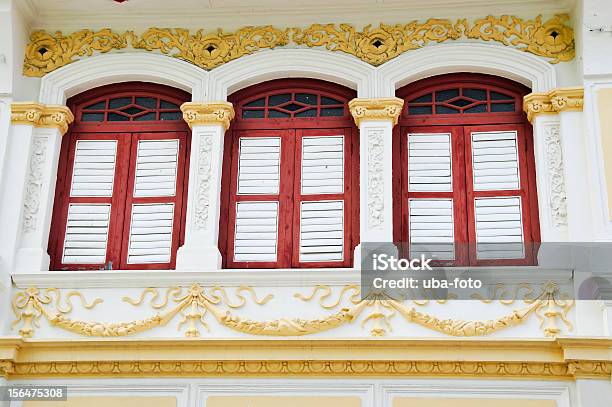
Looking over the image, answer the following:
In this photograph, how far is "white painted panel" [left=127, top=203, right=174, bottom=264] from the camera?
9.06 meters

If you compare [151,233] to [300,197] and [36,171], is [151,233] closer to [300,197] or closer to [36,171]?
[36,171]

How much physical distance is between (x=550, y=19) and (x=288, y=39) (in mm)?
2408

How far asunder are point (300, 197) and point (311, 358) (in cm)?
157

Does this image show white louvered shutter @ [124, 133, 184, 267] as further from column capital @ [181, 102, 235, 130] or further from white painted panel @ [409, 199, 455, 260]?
white painted panel @ [409, 199, 455, 260]

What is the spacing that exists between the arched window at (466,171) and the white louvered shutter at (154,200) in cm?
201

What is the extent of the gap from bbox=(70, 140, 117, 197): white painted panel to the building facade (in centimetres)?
2

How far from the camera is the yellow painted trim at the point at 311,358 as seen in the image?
8.10m

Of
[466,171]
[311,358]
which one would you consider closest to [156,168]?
[311,358]

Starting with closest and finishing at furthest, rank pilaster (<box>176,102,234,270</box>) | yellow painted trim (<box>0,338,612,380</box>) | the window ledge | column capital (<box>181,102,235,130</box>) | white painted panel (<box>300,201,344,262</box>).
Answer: yellow painted trim (<box>0,338,612,380</box>), the window ledge, pilaster (<box>176,102,234,270</box>), white painted panel (<box>300,201,344,262</box>), column capital (<box>181,102,235,130</box>)

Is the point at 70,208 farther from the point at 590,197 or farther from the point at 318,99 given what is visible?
the point at 590,197

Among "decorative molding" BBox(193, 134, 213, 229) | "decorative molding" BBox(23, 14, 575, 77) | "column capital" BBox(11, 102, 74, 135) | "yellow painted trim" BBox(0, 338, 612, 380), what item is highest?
"decorative molding" BBox(23, 14, 575, 77)

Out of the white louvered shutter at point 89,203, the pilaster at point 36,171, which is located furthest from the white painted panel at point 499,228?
the pilaster at point 36,171

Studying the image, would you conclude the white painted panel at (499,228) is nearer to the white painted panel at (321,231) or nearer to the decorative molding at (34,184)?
the white painted panel at (321,231)

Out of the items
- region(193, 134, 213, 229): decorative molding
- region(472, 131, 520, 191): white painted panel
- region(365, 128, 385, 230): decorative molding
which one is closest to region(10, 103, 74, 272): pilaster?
region(193, 134, 213, 229): decorative molding
